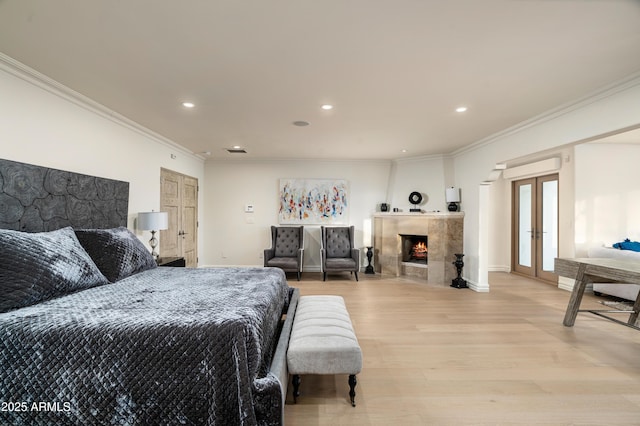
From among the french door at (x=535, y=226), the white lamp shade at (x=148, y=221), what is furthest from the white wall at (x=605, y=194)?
the white lamp shade at (x=148, y=221)

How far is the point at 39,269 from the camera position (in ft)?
6.02

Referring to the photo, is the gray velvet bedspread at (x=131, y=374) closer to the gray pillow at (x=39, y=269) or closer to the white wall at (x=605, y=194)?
the gray pillow at (x=39, y=269)

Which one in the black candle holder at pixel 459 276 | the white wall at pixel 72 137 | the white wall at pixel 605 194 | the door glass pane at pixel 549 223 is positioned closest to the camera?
the white wall at pixel 72 137

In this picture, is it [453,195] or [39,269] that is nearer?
[39,269]

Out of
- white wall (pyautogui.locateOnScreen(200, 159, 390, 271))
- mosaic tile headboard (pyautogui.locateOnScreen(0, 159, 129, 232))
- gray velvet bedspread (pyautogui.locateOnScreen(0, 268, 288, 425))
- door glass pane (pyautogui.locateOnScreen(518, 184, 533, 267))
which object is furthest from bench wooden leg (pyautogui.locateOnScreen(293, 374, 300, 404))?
door glass pane (pyautogui.locateOnScreen(518, 184, 533, 267))

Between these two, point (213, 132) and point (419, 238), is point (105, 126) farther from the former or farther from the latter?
point (419, 238)

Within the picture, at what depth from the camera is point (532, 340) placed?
2.87 metres

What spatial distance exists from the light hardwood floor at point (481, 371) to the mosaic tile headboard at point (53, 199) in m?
2.55

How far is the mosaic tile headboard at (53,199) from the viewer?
2273mm

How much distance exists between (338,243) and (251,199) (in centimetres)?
214

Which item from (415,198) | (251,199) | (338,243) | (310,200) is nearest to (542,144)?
(415,198)

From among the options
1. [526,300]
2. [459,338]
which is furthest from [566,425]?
[526,300]

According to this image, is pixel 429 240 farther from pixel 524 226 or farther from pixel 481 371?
pixel 481 371

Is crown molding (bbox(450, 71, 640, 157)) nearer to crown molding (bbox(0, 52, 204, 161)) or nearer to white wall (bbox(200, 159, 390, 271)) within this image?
white wall (bbox(200, 159, 390, 271))
